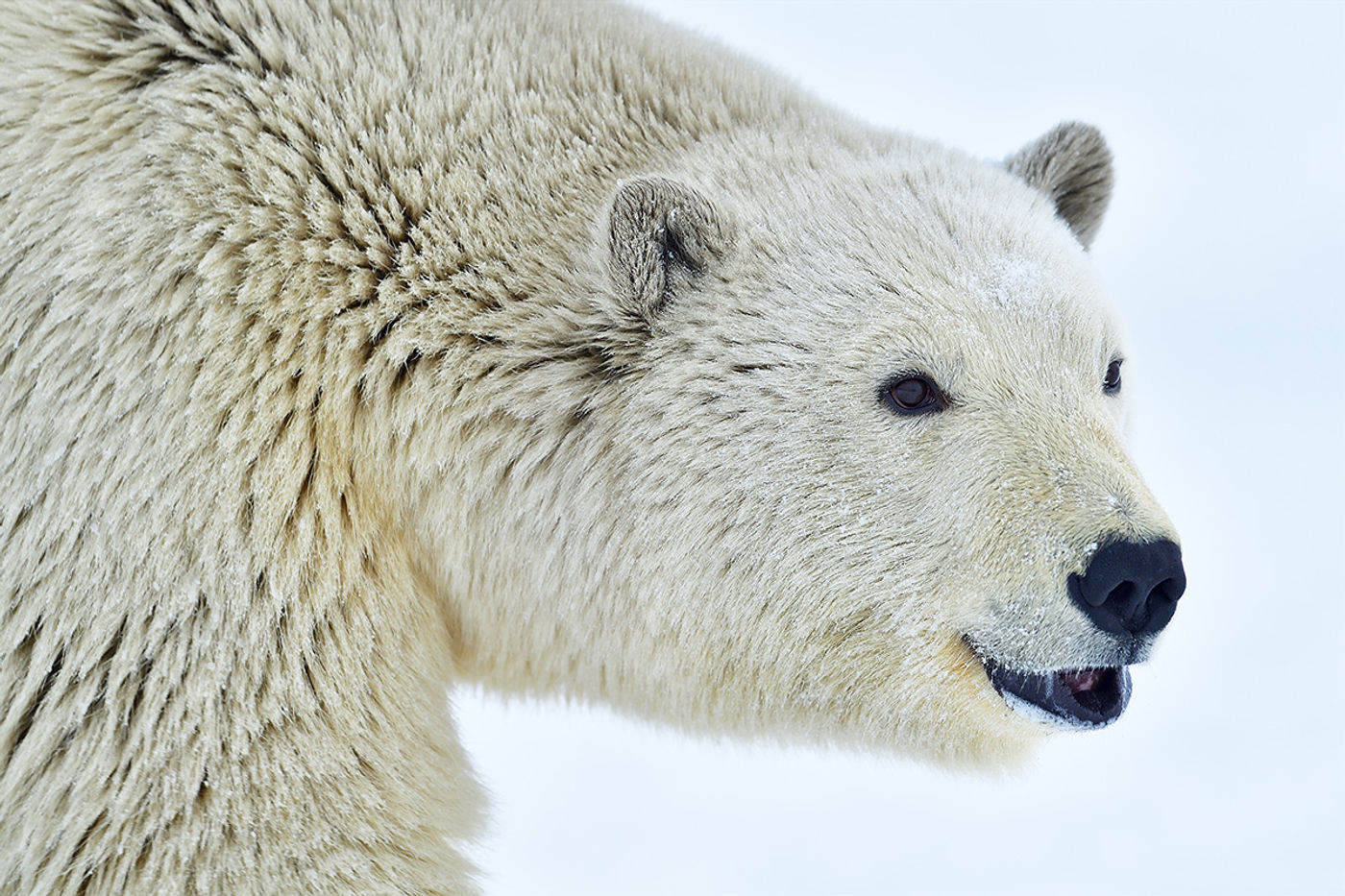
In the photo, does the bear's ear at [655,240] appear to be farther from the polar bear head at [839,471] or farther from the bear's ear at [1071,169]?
the bear's ear at [1071,169]

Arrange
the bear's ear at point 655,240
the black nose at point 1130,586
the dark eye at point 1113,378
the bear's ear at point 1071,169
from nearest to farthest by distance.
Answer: the black nose at point 1130,586, the bear's ear at point 655,240, the dark eye at point 1113,378, the bear's ear at point 1071,169

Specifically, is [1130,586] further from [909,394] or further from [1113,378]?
[1113,378]

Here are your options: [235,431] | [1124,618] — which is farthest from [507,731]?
[1124,618]

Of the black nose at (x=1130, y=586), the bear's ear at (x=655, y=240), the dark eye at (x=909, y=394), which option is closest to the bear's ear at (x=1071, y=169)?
the dark eye at (x=909, y=394)

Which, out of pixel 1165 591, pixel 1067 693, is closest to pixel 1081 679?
pixel 1067 693

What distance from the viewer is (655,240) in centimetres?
355

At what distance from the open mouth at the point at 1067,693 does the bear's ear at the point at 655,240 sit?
1352mm

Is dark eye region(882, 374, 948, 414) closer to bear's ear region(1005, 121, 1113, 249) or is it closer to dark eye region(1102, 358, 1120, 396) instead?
dark eye region(1102, 358, 1120, 396)

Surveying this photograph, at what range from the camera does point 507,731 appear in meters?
7.36

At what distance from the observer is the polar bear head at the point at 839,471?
3.37 meters

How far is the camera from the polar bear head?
11.0ft

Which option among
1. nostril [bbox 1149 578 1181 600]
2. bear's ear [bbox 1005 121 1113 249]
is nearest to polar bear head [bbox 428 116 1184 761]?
nostril [bbox 1149 578 1181 600]

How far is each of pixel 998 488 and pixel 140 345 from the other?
7.56 ft

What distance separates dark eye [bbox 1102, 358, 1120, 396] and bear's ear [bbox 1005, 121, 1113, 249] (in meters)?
0.82
